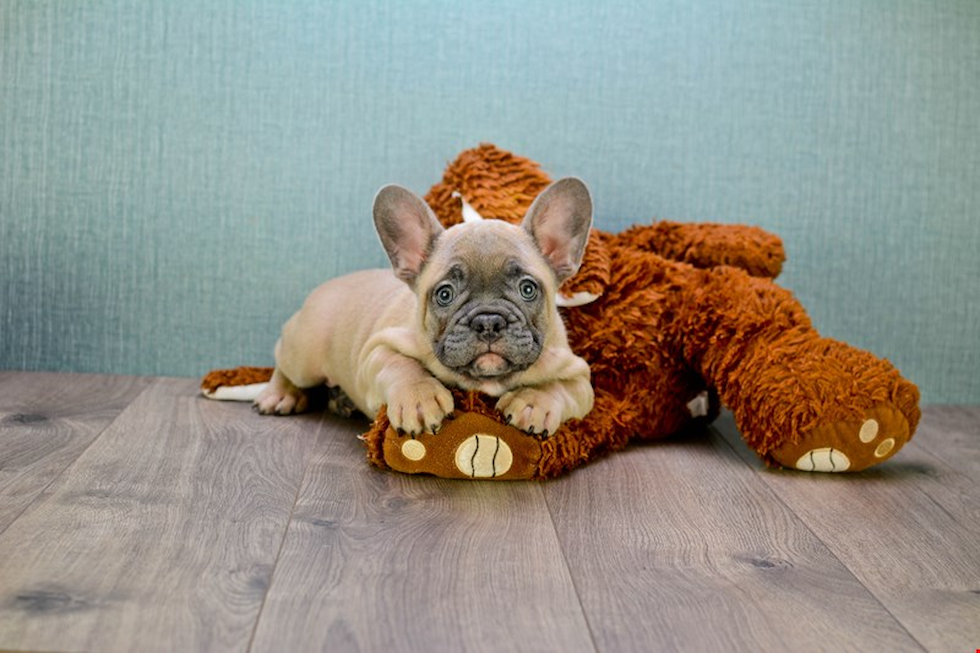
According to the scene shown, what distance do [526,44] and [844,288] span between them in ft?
3.69

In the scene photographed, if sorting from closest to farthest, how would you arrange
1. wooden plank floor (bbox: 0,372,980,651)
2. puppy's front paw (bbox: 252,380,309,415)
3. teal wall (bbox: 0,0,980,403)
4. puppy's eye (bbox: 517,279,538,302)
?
wooden plank floor (bbox: 0,372,980,651) < puppy's eye (bbox: 517,279,538,302) < puppy's front paw (bbox: 252,380,309,415) < teal wall (bbox: 0,0,980,403)

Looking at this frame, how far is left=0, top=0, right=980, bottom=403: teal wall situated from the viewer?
10.3ft

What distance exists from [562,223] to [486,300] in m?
0.28

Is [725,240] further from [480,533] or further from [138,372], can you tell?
[138,372]

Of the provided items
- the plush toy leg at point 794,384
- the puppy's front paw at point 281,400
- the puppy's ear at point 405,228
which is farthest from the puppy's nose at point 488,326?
the puppy's front paw at point 281,400

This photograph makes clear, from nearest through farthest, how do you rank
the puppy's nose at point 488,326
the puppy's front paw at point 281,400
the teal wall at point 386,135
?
the puppy's nose at point 488,326, the puppy's front paw at point 281,400, the teal wall at point 386,135

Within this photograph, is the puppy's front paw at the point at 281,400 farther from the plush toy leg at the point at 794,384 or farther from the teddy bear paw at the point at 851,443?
the teddy bear paw at the point at 851,443

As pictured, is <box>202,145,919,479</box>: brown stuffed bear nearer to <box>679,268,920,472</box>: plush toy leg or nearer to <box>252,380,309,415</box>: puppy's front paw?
<box>679,268,920,472</box>: plush toy leg

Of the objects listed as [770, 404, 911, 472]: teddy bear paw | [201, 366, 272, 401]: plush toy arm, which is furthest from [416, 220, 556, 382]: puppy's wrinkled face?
[201, 366, 272, 401]: plush toy arm

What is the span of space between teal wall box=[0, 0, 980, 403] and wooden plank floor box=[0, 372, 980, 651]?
550mm

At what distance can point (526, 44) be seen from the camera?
10.4 feet

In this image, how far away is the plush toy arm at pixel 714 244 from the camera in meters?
2.98

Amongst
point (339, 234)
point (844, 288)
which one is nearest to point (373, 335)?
point (339, 234)

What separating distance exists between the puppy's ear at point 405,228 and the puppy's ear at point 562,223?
0.70 ft
